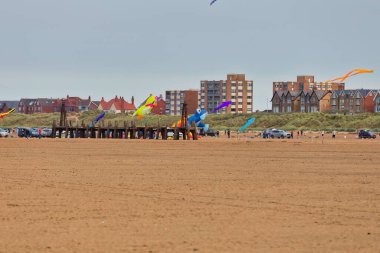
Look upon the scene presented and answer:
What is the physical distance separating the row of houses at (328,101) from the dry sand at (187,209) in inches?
4898

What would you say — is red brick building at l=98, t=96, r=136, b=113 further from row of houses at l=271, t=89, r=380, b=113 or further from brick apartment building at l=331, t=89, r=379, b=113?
brick apartment building at l=331, t=89, r=379, b=113

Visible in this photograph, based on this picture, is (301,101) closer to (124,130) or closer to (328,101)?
(328,101)

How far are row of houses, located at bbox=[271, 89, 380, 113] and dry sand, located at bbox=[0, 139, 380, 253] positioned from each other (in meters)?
124

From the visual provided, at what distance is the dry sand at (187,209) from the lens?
11.4 metres

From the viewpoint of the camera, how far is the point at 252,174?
22.9 m

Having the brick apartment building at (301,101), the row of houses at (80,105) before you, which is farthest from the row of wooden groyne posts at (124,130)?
the row of houses at (80,105)

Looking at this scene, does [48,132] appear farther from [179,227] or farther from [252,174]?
[179,227]

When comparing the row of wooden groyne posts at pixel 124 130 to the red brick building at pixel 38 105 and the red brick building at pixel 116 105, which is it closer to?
the red brick building at pixel 116 105

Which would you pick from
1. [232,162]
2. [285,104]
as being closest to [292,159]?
[232,162]

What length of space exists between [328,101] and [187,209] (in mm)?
144965

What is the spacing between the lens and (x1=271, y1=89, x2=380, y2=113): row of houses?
5827 inches

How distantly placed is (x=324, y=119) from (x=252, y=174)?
9854 cm

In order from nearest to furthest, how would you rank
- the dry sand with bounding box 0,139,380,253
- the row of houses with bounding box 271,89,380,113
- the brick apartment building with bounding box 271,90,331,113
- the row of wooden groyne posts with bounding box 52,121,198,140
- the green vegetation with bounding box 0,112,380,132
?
the dry sand with bounding box 0,139,380,253 → the row of wooden groyne posts with bounding box 52,121,198,140 → the green vegetation with bounding box 0,112,380,132 → the row of houses with bounding box 271,89,380,113 → the brick apartment building with bounding box 271,90,331,113

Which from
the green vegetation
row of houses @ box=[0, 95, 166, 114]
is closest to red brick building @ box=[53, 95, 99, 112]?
row of houses @ box=[0, 95, 166, 114]
